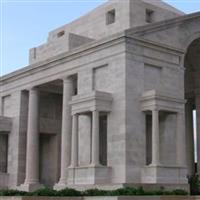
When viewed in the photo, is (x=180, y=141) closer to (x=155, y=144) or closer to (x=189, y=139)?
(x=155, y=144)

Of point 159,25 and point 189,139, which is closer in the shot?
point 159,25

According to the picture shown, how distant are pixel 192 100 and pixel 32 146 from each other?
18333mm

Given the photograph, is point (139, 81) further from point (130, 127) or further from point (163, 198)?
point (163, 198)

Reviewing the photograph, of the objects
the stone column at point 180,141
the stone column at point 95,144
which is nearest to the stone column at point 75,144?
the stone column at point 95,144

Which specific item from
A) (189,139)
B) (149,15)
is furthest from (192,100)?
(149,15)

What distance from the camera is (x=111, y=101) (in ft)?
111

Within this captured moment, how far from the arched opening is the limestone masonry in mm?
235

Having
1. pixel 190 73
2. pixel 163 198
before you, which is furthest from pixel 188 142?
pixel 163 198

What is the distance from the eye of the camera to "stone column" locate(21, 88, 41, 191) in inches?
1618

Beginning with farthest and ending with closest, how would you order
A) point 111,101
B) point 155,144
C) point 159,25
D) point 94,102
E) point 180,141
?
point 159,25, point 180,141, point 111,101, point 94,102, point 155,144

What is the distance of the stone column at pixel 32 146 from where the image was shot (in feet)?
135

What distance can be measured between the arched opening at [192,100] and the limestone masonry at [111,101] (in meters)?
0.24

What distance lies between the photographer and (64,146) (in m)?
37.9

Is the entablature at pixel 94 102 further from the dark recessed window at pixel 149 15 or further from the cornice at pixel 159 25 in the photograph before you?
the dark recessed window at pixel 149 15
